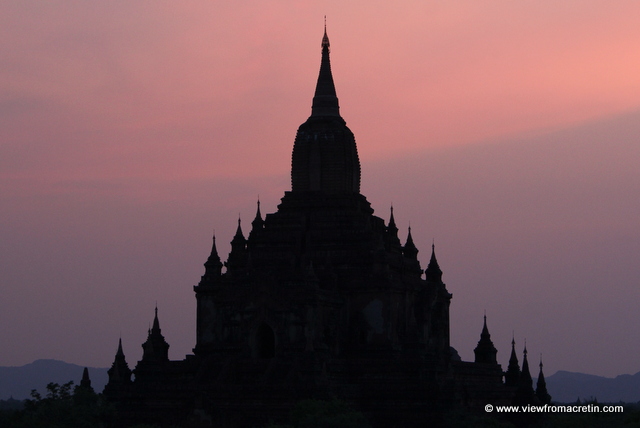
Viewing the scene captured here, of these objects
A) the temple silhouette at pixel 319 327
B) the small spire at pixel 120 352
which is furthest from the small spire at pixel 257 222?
the small spire at pixel 120 352

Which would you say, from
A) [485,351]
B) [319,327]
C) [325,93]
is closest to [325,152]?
[325,93]

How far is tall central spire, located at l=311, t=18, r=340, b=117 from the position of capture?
103 metres

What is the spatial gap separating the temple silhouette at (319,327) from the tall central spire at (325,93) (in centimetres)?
6

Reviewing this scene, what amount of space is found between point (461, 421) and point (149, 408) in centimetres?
1782

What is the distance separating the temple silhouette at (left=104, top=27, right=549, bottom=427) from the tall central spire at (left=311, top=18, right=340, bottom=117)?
6 centimetres

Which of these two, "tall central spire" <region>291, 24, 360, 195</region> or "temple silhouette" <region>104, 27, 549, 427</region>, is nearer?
"temple silhouette" <region>104, 27, 549, 427</region>

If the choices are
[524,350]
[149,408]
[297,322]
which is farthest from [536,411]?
[149,408]

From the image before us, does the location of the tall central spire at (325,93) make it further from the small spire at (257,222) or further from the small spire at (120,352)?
the small spire at (120,352)

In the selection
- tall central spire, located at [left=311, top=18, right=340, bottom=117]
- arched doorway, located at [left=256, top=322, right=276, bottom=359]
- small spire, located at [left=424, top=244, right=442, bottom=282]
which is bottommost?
arched doorway, located at [left=256, top=322, right=276, bottom=359]

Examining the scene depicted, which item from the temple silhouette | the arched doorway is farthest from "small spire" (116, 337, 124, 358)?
the arched doorway

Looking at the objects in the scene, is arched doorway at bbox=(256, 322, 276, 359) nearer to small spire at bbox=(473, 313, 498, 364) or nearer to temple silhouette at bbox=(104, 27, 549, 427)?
temple silhouette at bbox=(104, 27, 549, 427)

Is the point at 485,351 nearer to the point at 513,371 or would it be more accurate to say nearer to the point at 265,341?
the point at 513,371

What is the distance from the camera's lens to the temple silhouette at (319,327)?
292ft

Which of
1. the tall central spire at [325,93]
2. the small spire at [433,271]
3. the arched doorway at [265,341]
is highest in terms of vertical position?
the tall central spire at [325,93]
